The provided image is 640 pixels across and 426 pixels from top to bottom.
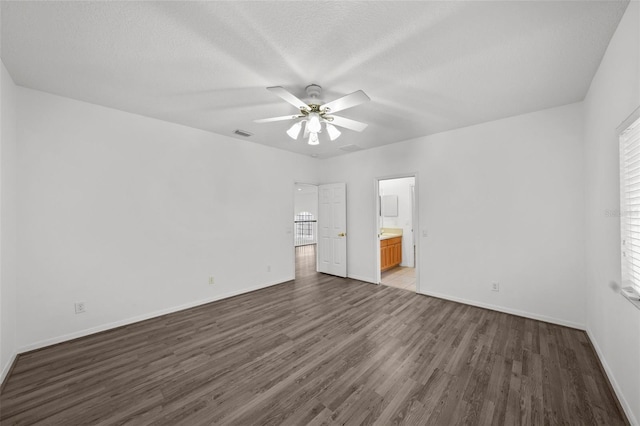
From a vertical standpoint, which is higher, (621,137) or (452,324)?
(621,137)

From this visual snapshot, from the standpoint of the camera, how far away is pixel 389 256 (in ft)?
19.3

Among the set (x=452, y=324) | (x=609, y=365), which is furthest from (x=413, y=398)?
(x=609, y=365)

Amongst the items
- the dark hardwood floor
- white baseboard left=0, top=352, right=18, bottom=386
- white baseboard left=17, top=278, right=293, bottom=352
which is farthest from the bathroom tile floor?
white baseboard left=0, top=352, right=18, bottom=386

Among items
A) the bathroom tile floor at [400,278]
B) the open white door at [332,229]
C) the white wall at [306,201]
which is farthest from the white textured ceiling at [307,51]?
the white wall at [306,201]

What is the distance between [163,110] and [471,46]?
3577 mm

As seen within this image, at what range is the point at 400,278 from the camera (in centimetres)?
530

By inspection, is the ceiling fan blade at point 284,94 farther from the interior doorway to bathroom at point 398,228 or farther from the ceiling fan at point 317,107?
the interior doorway to bathroom at point 398,228

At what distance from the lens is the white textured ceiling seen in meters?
1.62

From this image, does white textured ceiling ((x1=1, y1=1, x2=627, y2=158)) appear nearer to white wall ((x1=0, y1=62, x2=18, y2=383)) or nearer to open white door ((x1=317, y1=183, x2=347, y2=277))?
white wall ((x1=0, y1=62, x2=18, y2=383))

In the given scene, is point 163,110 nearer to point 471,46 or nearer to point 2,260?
point 2,260

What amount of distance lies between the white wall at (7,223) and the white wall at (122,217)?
110mm

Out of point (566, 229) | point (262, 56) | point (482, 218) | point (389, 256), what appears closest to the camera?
point (262, 56)

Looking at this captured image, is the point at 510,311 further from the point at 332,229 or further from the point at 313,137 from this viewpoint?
the point at 313,137

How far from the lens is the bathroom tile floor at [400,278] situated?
15.6ft
